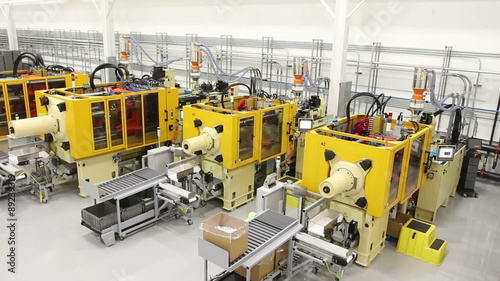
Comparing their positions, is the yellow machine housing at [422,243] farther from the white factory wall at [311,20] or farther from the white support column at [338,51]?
the white factory wall at [311,20]

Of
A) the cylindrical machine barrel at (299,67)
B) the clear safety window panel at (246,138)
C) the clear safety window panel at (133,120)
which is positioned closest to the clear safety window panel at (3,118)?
the clear safety window panel at (133,120)

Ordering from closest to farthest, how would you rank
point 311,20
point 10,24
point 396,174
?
1. point 396,174
2. point 311,20
3. point 10,24

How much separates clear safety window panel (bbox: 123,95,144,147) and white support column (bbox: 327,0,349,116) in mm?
3159

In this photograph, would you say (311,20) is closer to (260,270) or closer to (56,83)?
(56,83)

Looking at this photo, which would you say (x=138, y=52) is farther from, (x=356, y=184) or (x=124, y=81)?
(x=356, y=184)

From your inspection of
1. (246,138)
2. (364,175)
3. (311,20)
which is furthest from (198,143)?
(311,20)

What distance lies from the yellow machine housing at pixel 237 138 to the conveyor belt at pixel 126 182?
600 mm

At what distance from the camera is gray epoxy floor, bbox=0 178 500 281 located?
4004mm

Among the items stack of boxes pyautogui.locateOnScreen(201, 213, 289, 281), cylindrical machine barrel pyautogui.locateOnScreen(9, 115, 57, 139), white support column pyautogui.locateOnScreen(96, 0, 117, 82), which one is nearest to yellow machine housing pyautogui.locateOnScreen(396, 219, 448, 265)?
stack of boxes pyautogui.locateOnScreen(201, 213, 289, 281)

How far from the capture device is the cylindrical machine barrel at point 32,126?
5.13 metres

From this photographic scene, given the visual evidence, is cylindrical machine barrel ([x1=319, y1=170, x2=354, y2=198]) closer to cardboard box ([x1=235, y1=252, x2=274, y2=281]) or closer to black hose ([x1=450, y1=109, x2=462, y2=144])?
cardboard box ([x1=235, y1=252, x2=274, y2=281])

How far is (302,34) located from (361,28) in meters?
1.38

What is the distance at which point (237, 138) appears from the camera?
5.01 m

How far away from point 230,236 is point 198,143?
2213 millimetres
